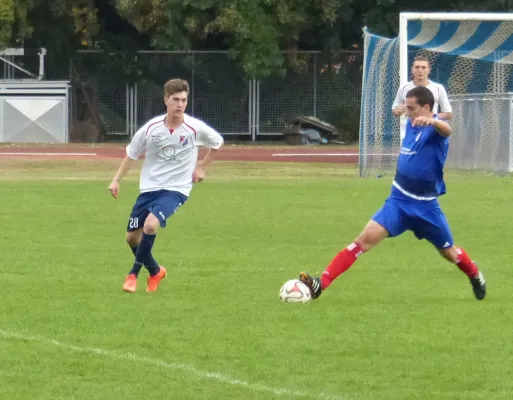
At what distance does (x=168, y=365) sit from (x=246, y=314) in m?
1.83

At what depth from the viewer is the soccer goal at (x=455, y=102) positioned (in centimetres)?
2357

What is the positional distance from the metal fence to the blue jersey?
2890 cm

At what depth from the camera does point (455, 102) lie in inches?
989

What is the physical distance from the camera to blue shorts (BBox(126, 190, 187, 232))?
9.94 meters

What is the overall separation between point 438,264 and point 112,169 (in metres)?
15.5

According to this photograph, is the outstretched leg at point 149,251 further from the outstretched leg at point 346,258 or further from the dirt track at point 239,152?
the dirt track at point 239,152

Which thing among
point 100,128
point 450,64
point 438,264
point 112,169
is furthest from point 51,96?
point 438,264

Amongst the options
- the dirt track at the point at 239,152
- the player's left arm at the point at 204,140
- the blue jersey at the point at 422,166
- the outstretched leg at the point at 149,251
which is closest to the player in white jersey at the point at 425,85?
the player's left arm at the point at 204,140

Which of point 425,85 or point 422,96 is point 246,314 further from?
point 425,85

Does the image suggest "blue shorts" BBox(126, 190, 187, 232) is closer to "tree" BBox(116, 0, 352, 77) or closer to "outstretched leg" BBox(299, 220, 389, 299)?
"outstretched leg" BBox(299, 220, 389, 299)

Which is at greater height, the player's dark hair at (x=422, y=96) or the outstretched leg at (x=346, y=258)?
the player's dark hair at (x=422, y=96)

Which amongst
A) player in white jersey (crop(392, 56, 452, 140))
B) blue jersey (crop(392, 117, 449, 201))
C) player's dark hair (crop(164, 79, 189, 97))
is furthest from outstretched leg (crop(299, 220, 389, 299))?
player in white jersey (crop(392, 56, 452, 140))

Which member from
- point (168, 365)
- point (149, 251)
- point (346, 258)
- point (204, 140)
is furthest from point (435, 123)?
point (168, 365)

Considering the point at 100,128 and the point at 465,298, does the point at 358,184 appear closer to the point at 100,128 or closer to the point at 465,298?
the point at 465,298
